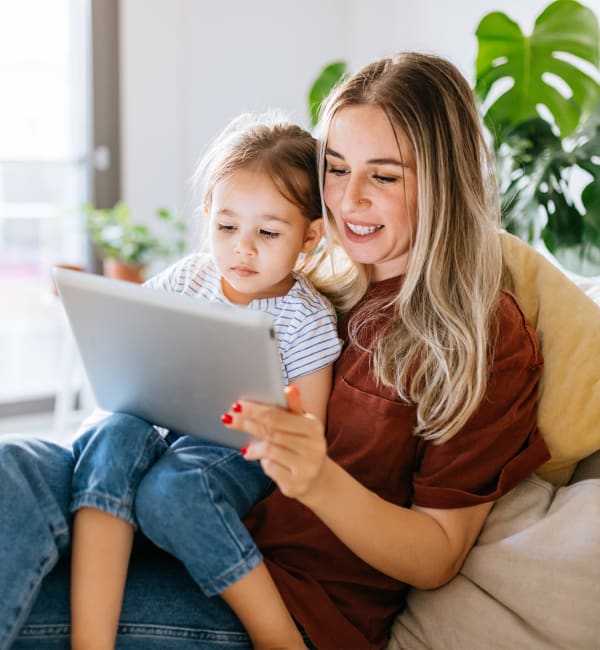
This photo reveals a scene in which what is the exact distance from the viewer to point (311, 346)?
49.1 inches

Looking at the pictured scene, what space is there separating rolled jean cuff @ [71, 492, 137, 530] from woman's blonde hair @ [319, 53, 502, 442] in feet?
1.25

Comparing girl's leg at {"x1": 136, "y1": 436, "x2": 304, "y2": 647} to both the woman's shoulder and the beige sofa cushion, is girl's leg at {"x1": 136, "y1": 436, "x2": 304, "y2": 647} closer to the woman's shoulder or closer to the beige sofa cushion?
A: the beige sofa cushion

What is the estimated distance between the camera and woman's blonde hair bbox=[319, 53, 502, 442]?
45.8 inches

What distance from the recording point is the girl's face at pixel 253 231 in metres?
1.26

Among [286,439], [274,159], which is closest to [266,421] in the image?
[286,439]

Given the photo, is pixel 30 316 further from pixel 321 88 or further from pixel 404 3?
pixel 404 3

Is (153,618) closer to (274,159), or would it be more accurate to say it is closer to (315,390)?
(315,390)

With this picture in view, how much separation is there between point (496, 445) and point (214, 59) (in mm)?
2512

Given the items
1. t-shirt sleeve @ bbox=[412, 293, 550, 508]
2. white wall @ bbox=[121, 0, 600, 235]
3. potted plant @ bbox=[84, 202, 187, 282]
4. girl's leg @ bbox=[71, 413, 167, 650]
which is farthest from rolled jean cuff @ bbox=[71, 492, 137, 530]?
white wall @ bbox=[121, 0, 600, 235]

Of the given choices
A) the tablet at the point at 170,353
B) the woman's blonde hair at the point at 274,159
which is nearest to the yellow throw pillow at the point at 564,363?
the woman's blonde hair at the point at 274,159

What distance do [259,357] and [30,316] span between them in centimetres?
275

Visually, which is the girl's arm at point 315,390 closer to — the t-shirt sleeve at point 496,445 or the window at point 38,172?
the t-shirt sleeve at point 496,445

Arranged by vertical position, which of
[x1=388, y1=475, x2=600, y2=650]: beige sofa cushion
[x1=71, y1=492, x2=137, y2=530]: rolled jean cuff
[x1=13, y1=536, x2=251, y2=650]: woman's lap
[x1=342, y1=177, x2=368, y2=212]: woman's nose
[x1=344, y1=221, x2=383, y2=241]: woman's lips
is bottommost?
[x1=13, y1=536, x2=251, y2=650]: woman's lap

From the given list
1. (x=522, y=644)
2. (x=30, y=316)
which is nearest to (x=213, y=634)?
(x=522, y=644)
